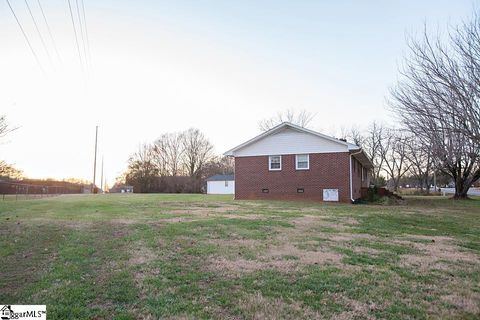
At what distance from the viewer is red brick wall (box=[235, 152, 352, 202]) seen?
19203 mm

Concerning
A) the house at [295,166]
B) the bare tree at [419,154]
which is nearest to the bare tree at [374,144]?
the bare tree at [419,154]

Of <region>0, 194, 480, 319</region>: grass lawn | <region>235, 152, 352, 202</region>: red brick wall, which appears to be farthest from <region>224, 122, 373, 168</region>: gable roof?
<region>0, 194, 480, 319</region>: grass lawn

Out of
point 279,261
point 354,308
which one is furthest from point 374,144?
point 354,308

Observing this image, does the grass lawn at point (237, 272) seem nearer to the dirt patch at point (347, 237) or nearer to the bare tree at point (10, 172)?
the dirt patch at point (347, 237)

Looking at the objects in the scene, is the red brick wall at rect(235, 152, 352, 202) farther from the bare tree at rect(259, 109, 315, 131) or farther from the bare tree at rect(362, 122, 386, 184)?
the bare tree at rect(362, 122, 386, 184)

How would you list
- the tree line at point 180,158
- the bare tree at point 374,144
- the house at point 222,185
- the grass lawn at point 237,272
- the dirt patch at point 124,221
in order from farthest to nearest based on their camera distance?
the tree line at point 180,158 < the bare tree at point 374,144 < the house at point 222,185 < the dirt patch at point 124,221 < the grass lawn at point 237,272

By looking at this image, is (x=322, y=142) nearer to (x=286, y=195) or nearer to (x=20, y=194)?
(x=286, y=195)

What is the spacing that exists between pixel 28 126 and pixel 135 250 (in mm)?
16375

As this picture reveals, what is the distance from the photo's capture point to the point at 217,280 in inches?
169

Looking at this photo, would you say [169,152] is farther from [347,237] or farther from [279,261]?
[279,261]

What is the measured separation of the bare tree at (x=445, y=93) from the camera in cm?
1084

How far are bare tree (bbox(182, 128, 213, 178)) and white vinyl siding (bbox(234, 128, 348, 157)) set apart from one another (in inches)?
1493

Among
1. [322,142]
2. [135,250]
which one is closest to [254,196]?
[322,142]
